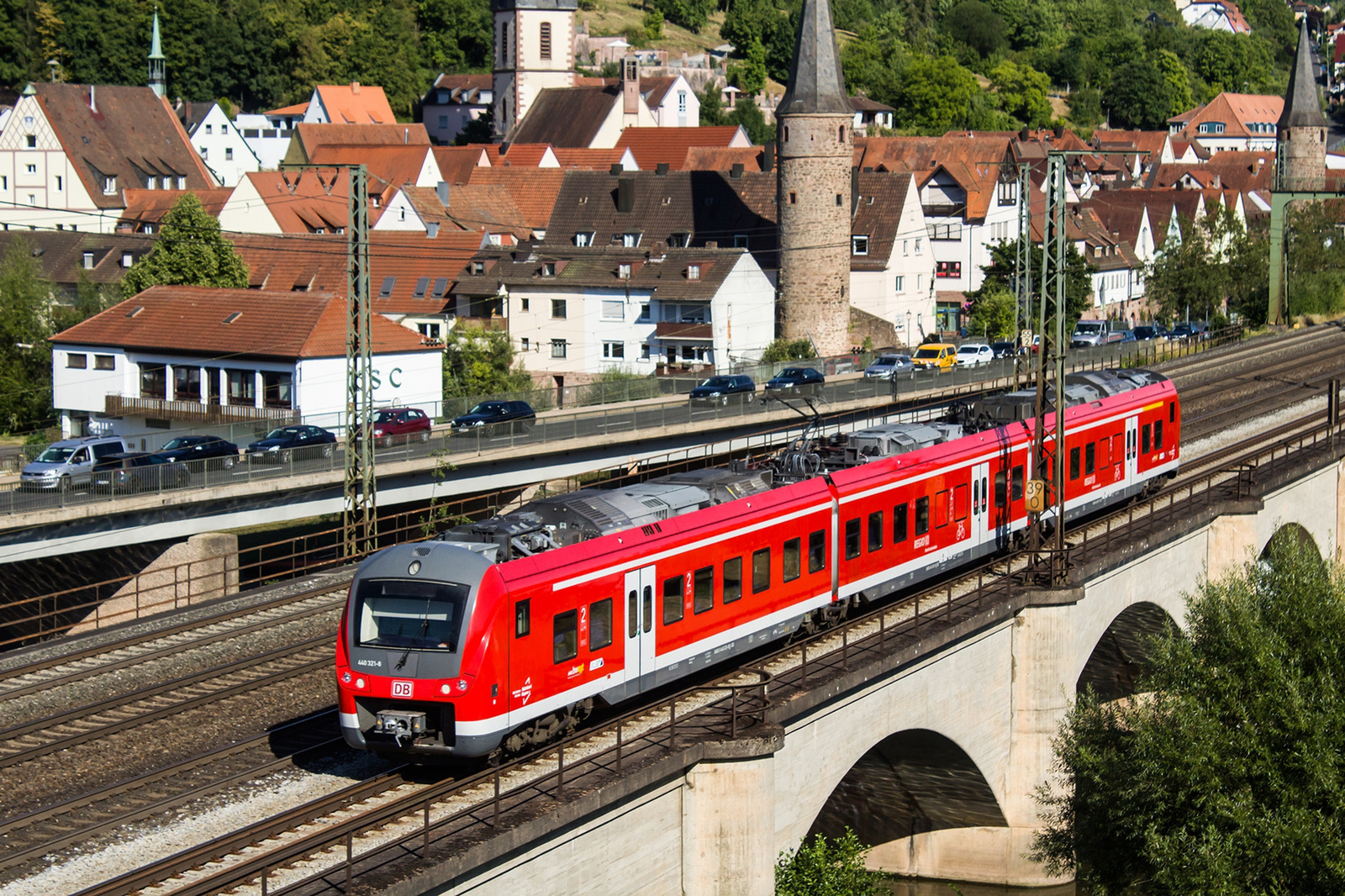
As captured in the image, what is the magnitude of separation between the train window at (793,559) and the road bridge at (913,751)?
1.26m

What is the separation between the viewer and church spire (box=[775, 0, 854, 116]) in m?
74.8

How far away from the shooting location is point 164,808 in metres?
18.3

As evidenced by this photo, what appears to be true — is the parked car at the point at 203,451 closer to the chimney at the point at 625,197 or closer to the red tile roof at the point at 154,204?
the chimney at the point at 625,197

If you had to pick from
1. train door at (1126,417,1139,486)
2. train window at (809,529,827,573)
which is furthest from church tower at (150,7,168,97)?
train window at (809,529,827,573)

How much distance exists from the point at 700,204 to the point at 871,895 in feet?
217

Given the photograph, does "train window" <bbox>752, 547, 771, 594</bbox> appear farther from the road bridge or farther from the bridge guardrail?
the bridge guardrail

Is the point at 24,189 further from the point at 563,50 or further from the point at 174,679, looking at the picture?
the point at 174,679

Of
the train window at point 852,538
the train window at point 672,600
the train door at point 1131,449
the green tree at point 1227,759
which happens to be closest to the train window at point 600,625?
the train window at point 672,600

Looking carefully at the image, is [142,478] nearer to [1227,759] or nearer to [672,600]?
[672,600]

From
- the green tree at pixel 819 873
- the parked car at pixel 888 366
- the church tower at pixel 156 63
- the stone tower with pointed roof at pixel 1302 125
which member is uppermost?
the church tower at pixel 156 63

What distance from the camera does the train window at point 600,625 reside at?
64.6 feet

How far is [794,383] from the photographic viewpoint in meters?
58.9

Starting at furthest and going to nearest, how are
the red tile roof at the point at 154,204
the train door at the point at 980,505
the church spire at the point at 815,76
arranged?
the red tile roof at the point at 154,204
the church spire at the point at 815,76
the train door at the point at 980,505

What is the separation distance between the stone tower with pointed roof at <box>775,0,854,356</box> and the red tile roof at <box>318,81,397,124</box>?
76827mm
